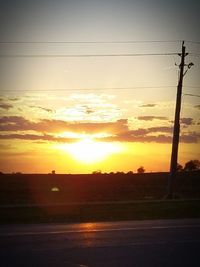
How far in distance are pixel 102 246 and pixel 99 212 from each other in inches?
499

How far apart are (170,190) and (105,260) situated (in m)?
24.9

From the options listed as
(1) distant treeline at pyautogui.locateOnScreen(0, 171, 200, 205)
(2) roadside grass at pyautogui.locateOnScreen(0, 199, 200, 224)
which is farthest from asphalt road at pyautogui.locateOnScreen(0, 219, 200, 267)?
(1) distant treeline at pyautogui.locateOnScreen(0, 171, 200, 205)

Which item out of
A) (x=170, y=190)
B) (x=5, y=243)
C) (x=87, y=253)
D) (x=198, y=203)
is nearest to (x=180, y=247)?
(x=87, y=253)

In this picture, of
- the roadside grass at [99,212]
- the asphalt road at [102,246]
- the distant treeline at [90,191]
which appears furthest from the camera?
the distant treeline at [90,191]

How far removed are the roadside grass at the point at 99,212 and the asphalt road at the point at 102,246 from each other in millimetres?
5090

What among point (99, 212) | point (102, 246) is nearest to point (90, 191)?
point (99, 212)

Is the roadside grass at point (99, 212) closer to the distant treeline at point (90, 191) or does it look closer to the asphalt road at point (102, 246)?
the asphalt road at point (102, 246)

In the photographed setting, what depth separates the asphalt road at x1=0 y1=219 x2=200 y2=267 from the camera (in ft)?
35.5

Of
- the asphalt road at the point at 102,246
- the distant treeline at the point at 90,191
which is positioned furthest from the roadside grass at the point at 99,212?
the distant treeline at the point at 90,191

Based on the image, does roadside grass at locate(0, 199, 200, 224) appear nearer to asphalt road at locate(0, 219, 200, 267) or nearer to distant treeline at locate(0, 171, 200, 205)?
asphalt road at locate(0, 219, 200, 267)

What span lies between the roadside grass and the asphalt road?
509cm

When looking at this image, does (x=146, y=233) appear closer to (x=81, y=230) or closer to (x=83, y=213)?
(x=81, y=230)

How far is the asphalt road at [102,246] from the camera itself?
10811mm

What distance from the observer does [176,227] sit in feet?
56.4
